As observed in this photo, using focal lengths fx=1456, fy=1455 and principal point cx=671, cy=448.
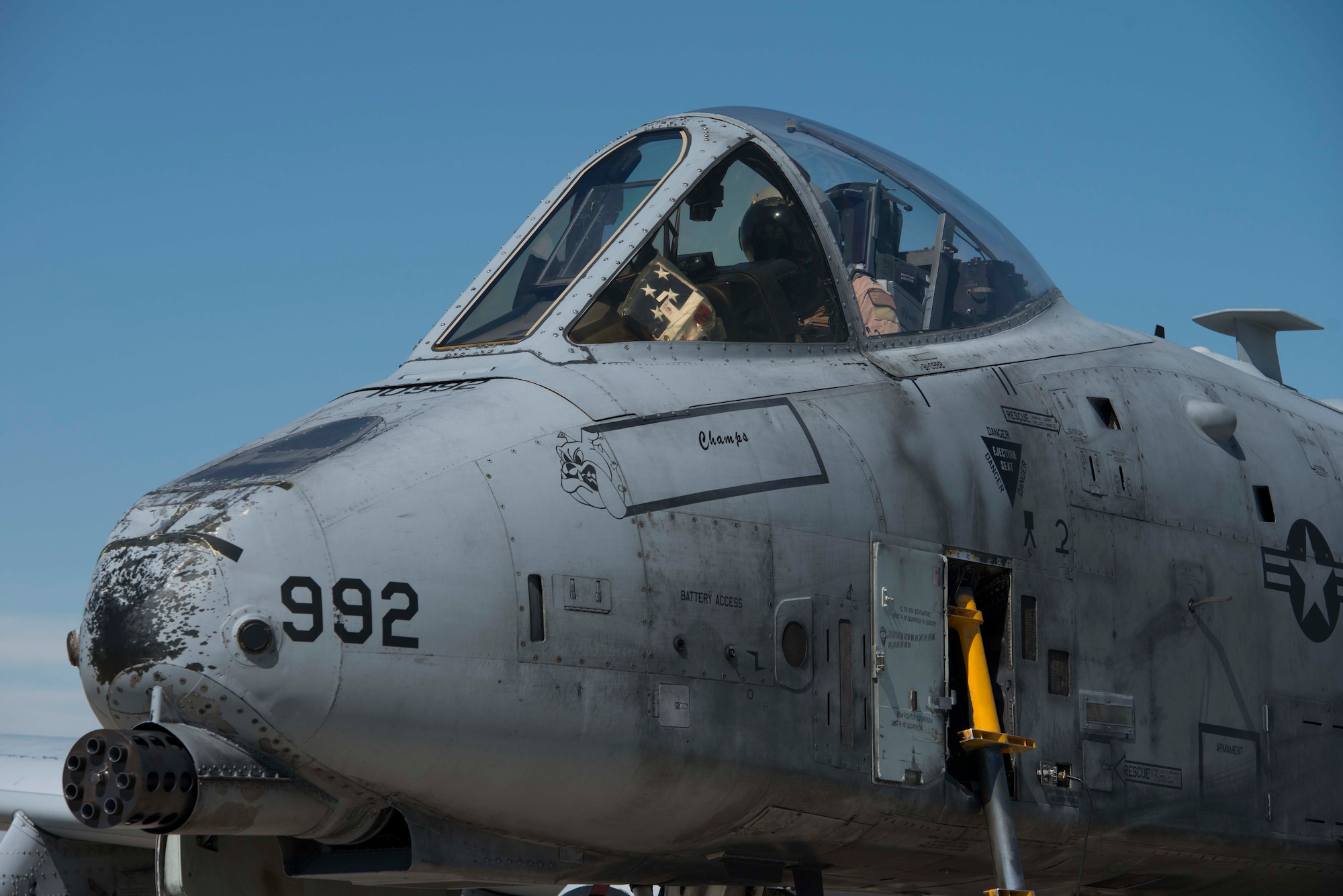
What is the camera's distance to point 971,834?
6906 millimetres

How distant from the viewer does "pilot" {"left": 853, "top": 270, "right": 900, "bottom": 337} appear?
734 centimetres

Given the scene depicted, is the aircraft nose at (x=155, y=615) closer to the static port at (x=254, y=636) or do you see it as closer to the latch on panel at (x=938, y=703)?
the static port at (x=254, y=636)

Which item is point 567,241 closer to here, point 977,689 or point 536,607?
point 536,607

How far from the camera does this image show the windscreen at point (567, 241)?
689cm

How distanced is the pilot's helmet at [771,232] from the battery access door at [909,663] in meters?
1.53

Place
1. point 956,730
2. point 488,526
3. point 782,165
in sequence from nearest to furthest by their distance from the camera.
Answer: point 488,526
point 956,730
point 782,165

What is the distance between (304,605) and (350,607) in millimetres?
164

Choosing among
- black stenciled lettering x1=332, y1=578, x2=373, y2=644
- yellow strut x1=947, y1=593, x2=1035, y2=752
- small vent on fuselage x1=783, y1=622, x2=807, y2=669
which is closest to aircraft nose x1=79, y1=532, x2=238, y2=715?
black stenciled lettering x1=332, y1=578, x2=373, y2=644

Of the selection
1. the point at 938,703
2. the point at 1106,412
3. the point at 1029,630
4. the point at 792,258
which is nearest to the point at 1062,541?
the point at 1029,630

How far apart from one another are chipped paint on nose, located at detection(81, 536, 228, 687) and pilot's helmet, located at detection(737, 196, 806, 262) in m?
3.15

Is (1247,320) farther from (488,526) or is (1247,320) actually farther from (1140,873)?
(488,526)

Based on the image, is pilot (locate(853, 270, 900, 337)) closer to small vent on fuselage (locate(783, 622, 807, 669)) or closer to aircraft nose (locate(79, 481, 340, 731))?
small vent on fuselage (locate(783, 622, 807, 669))

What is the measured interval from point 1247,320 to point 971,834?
550 centimetres

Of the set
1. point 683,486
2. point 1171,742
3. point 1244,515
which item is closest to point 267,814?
point 683,486
